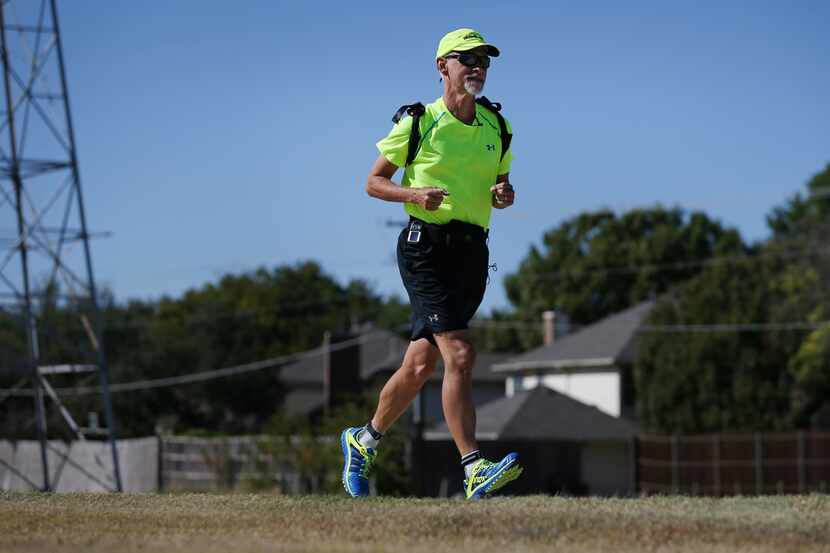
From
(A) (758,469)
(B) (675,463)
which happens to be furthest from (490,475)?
(B) (675,463)

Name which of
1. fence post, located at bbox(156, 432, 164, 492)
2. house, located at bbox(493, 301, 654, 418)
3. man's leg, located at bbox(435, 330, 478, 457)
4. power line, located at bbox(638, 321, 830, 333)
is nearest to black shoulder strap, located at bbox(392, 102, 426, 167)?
man's leg, located at bbox(435, 330, 478, 457)

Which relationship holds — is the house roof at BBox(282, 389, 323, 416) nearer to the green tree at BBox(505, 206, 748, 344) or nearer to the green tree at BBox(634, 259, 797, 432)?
the green tree at BBox(505, 206, 748, 344)

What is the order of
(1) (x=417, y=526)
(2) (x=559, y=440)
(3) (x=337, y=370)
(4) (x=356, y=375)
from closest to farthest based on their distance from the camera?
(1) (x=417, y=526)
(2) (x=559, y=440)
(3) (x=337, y=370)
(4) (x=356, y=375)

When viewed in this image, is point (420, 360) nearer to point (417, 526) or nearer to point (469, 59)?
point (469, 59)

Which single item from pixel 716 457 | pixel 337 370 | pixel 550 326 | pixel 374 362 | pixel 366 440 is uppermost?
pixel 550 326

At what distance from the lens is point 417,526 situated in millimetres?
6703

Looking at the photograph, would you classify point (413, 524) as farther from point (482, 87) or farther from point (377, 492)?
point (377, 492)

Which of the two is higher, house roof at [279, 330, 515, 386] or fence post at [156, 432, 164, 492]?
house roof at [279, 330, 515, 386]

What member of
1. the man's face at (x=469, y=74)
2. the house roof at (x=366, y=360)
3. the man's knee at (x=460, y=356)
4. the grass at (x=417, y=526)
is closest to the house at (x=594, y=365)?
the house roof at (x=366, y=360)

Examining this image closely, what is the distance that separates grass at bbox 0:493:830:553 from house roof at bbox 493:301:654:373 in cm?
5057

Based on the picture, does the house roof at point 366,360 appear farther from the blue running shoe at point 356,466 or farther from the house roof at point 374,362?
Answer: the blue running shoe at point 356,466

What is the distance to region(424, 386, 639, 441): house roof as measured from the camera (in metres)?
51.6

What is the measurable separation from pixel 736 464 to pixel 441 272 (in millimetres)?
36637

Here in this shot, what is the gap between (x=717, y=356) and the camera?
170ft
